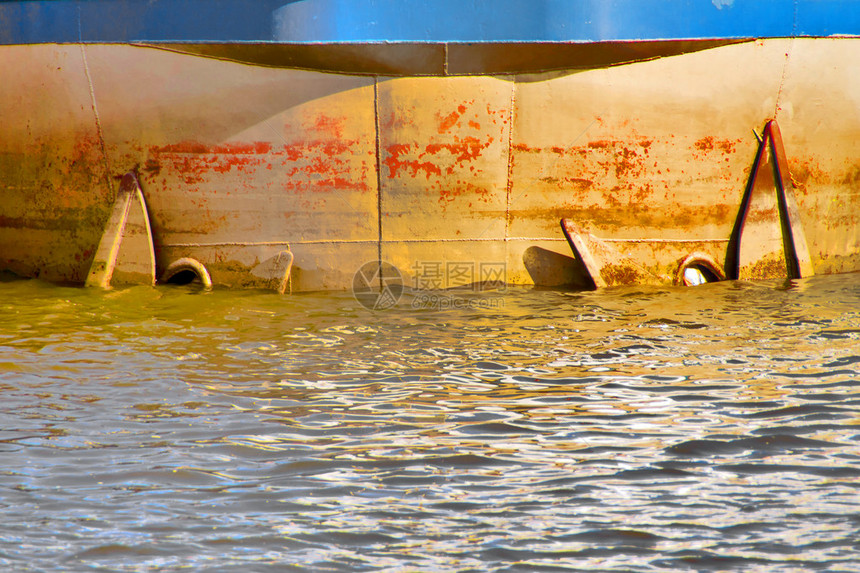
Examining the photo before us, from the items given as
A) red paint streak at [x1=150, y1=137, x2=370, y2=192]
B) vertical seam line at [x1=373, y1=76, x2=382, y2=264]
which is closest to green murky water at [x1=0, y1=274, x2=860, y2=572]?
vertical seam line at [x1=373, y1=76, x2=382, y2=264]

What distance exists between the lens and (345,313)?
5.02 m

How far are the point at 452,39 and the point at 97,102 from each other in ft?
7.82

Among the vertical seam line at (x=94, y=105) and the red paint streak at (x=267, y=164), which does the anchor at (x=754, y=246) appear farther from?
the vertical seam line at (x=94, y=105)

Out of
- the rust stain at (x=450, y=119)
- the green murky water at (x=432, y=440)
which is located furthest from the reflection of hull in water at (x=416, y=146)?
the green murky water at (x=432, y=440)

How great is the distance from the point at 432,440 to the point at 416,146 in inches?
108

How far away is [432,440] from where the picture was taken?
9.82 ft

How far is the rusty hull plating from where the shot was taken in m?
5.21

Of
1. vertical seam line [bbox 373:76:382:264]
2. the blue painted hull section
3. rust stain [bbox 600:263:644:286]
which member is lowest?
rust stain [bbox 600:263:644:286]

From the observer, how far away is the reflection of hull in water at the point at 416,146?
5176 mm

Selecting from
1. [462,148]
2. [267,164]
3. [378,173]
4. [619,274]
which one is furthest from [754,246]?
[267,164]

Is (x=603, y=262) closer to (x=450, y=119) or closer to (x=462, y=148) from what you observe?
(x=462, y=148)

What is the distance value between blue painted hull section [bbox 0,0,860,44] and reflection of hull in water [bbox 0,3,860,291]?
0.08 m

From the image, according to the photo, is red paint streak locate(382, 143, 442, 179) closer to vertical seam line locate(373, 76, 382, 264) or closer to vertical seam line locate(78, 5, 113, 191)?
vertical seam line locate(373, 76, 382, 264)

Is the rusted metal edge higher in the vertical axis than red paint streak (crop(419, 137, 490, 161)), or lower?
lower
